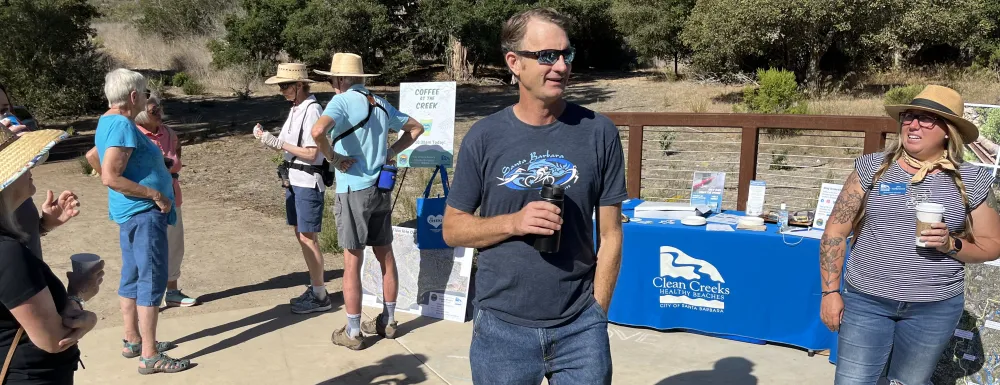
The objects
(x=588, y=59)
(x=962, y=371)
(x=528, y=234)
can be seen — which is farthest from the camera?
(x=588, y=59)

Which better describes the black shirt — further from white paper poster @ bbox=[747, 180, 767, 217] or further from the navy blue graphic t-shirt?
white paper poster @ bbox=[747, 180, 767, 217]

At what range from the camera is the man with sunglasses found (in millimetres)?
2441

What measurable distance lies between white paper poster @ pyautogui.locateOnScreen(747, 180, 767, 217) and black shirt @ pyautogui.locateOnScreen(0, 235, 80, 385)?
3994 mm

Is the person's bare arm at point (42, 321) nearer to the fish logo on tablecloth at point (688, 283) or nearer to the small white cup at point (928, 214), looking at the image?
the small white cup at point (928, 214)

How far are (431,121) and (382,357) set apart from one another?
1.89m

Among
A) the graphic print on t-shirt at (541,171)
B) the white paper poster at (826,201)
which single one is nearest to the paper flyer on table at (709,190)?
the white paper poster at (826,201)

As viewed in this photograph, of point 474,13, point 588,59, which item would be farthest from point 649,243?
point 588,59

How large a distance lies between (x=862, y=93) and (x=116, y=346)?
21.9 metres

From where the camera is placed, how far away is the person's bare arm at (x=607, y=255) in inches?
100.0

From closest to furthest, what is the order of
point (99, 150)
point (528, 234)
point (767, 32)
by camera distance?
point (528, 234) < point (99, 150) < point (767, 32)

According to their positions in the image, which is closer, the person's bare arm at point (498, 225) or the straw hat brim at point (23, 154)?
the person's bare arm at point (498, 225)

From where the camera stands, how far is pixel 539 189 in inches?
96.3

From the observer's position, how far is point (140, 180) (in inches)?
172

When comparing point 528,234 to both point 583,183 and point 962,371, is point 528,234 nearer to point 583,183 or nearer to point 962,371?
point 583,183
